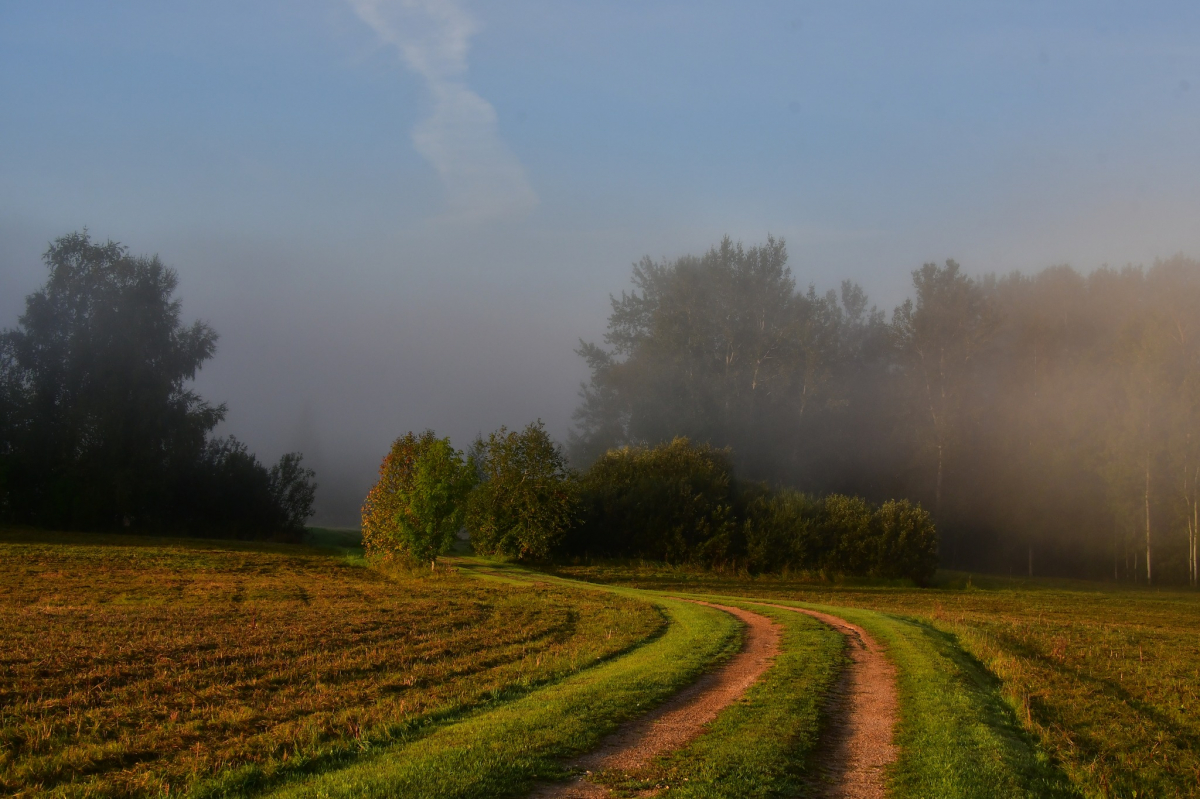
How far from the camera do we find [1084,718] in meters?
10.5

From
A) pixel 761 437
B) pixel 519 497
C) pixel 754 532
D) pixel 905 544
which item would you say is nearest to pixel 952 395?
pixel 761 437

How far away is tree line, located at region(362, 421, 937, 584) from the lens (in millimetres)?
A: 34750

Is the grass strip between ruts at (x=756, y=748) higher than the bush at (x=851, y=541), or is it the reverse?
the bush at (x=851, y=541)

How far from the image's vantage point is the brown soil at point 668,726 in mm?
6535

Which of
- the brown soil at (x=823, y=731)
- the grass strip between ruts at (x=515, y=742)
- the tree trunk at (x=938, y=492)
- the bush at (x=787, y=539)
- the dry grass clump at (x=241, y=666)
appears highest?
the tree trunk at (x=938, y=492)

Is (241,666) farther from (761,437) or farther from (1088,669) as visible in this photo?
(761,437)

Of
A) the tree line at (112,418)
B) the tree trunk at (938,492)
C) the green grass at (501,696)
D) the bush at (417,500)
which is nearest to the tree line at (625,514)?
the bush at (417,500)

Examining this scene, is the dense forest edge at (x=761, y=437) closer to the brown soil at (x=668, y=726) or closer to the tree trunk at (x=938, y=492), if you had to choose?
the tree trunk at (x=938, y=492)

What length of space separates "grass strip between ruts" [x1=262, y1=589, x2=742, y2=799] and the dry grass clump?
64 cm

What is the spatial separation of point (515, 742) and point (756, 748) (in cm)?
236

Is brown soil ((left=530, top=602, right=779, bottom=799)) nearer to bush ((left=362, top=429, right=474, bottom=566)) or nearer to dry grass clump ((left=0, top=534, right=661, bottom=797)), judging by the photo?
dry grass clump ((left=0, top=534, right=661, bottom=797))

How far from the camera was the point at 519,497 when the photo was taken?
38.6m

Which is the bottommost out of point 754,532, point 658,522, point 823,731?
point 823,731

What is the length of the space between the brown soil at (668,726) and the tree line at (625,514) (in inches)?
915
